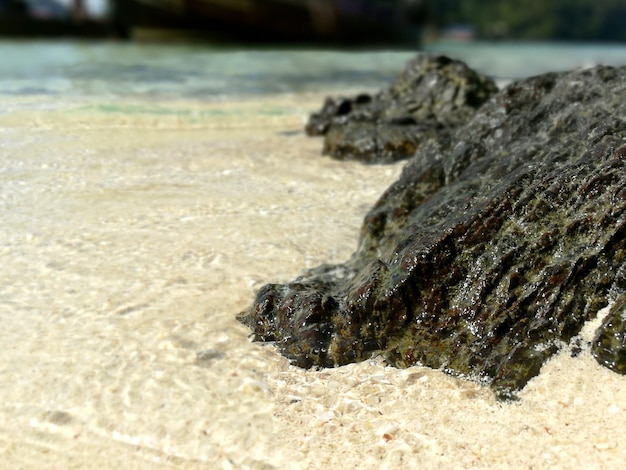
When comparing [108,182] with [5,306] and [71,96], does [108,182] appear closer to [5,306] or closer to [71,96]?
[5,306]

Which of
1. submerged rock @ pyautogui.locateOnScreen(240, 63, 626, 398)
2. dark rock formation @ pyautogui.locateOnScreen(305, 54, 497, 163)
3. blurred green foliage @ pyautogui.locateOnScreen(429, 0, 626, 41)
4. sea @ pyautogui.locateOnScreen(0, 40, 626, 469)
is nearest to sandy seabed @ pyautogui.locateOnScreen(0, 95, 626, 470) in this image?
sea @ pyautogui.locateOnScreen(0, 40, 626, 469)

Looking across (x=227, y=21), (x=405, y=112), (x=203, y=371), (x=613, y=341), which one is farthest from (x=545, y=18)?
(x=203, y=371)

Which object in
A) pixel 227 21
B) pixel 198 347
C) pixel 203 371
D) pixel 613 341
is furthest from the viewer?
pixel 227 21

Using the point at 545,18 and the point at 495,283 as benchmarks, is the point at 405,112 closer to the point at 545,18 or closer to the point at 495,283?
the point at 495,283

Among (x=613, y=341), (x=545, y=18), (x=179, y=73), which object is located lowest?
(x=179, y=73)

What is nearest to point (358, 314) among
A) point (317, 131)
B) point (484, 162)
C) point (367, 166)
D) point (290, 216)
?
point (484, 162)

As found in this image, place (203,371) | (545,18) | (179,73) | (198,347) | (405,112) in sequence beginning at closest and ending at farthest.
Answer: (203,371) → (198,347) → (405,112) → (179,73) → (545,18)
